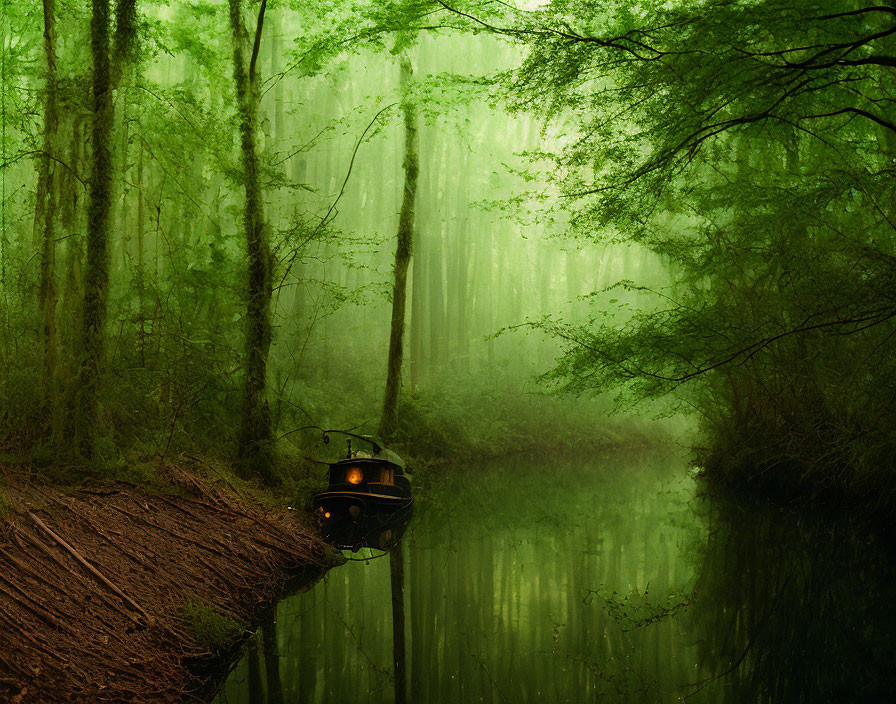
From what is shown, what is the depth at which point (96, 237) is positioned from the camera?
7633 millimetres

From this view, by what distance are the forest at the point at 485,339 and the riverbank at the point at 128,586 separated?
0.09 ft

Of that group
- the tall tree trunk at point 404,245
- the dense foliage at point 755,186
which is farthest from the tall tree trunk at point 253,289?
the tall tree trunk at point 404,245

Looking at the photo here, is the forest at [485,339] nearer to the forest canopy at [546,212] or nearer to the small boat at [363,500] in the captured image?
the forest canopy at [546,212]

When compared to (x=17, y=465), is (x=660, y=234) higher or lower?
higher

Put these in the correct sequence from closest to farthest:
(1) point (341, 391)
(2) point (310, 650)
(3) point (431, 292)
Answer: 1. (2) point (310, 650)
2. (1) point (341, 391)
3. (3) point (431, 292)

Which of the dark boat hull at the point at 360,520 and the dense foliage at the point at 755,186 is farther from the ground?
the dense foliage at the point at 755,186

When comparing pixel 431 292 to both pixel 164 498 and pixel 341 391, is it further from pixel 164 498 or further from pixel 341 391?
pixel 164 498

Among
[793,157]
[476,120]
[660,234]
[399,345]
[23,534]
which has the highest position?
[476,120]

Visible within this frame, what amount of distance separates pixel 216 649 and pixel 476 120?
20.5m

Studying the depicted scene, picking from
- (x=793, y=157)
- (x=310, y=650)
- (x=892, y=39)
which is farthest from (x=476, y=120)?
(x=310, y=650)

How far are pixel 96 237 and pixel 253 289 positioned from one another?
2704mm

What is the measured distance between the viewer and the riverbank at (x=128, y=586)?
177 inches

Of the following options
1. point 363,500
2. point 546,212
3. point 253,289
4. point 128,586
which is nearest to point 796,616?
point 363,500

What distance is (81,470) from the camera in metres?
7.19
